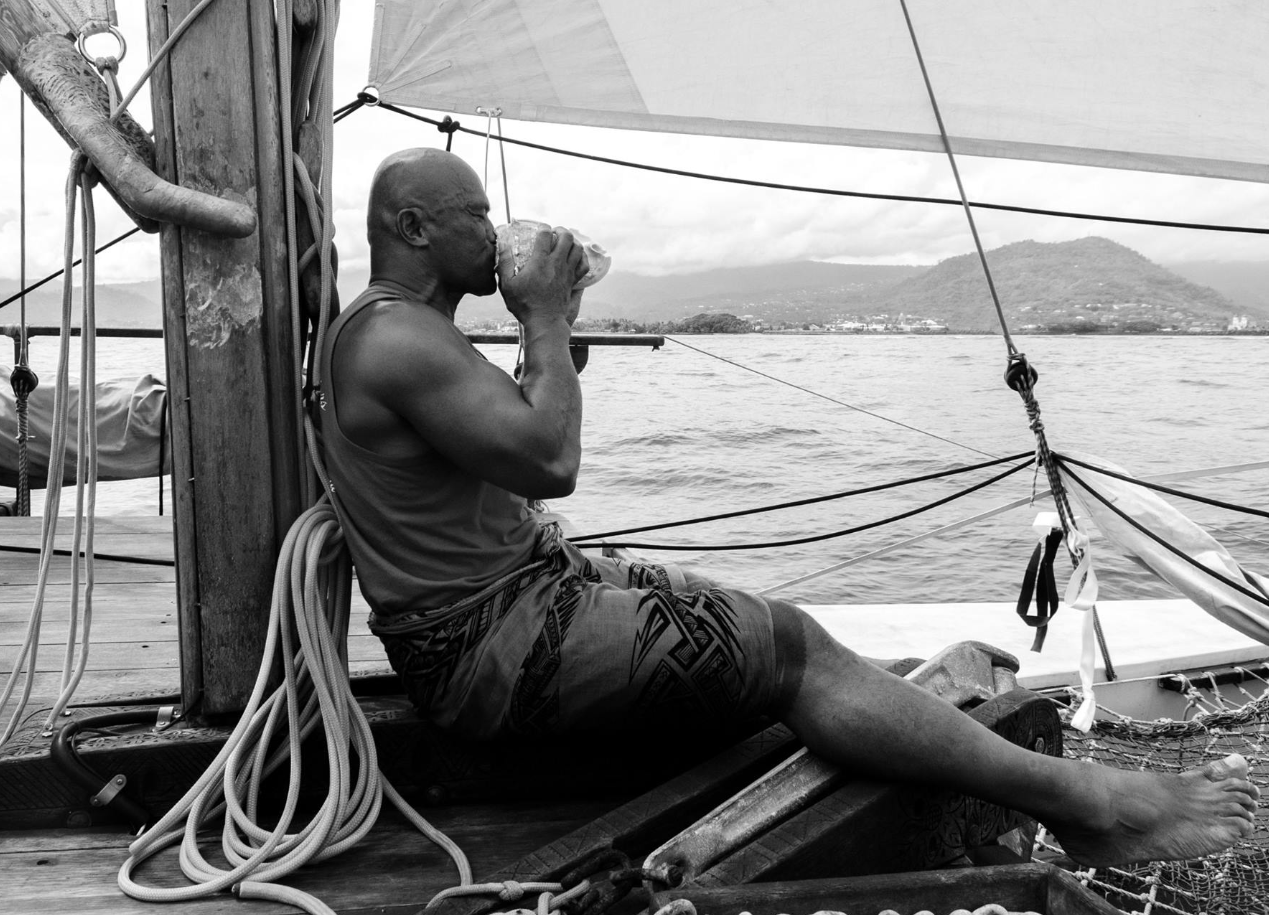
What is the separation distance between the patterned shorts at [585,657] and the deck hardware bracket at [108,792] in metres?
0.50

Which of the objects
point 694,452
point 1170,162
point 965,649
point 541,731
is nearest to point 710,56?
point 1170,162

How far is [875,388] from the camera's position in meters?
22.0

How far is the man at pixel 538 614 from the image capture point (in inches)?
67.0

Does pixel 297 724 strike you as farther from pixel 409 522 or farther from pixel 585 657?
pixel 585 657

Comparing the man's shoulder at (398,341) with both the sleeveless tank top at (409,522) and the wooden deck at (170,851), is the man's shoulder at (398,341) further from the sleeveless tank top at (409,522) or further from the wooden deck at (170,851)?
the wooden deck at (170,851)

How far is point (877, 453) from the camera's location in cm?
1395

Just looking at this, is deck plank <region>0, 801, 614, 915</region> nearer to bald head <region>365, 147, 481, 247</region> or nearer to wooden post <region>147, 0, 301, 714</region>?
wooden post <region>147, 0, 301, 714</region>

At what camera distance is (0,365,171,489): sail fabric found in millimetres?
5402

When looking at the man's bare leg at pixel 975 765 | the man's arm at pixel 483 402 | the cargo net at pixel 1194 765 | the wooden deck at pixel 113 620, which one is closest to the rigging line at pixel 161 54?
the man's arm at pixel 483 402

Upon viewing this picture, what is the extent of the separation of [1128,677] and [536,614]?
2647 mm

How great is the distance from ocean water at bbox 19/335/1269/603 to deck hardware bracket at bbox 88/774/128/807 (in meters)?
1.99

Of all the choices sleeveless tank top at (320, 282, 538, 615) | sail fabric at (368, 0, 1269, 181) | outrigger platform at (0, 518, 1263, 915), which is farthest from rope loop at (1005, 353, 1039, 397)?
sleeveless tank top at (320, 282, 538, 615)

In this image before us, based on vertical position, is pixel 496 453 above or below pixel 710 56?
below

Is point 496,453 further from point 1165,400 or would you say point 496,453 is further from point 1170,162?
point 1165,400
